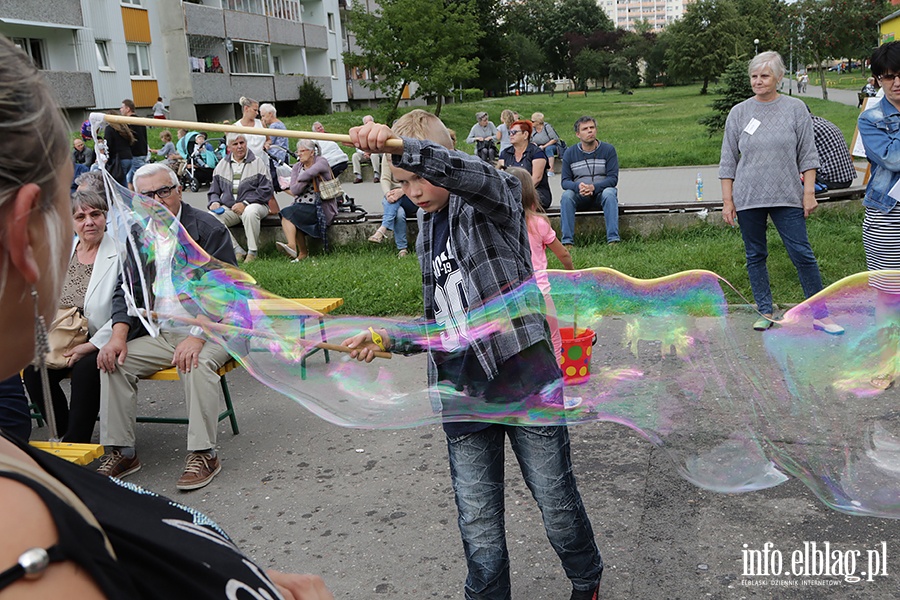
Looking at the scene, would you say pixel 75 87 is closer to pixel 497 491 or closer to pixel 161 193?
pixel 161 193

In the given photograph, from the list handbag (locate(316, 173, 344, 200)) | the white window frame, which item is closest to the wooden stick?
handbag (locate(316, 173, 344, 200))

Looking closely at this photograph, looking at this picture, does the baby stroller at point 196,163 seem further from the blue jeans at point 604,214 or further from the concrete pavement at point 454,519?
the concrete pavement at point 454,519

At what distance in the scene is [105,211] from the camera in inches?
206

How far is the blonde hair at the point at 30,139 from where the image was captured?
0.78 meters

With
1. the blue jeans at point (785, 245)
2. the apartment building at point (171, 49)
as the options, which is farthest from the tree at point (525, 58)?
the blue jeans at point (785, 245)

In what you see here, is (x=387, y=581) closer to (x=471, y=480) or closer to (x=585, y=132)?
(x=471, y=480)

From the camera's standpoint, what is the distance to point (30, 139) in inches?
31.4

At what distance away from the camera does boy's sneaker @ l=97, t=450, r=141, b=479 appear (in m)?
4.70

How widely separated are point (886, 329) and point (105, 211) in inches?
176

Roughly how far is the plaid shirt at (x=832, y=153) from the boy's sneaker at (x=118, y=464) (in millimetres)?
6757

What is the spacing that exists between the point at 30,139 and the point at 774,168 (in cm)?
581

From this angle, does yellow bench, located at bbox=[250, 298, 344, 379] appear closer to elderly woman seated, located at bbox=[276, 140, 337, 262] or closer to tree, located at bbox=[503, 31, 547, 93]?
elderly woman seated, located at bbox=[276, 140, 337, 262]

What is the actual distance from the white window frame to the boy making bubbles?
103 ft

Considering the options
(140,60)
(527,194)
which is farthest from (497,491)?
(140,60)
